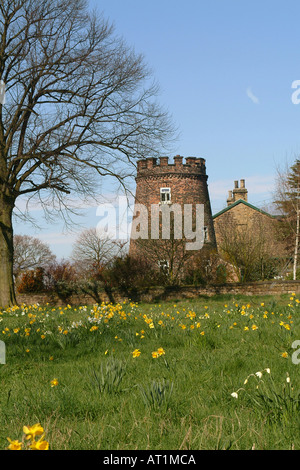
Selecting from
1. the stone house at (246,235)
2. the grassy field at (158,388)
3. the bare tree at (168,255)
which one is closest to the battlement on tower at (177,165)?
the stone house at (246,235)

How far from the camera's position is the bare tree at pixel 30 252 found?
182 ft

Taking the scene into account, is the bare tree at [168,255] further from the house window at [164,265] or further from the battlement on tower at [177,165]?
the battlement on tower at [177,165]

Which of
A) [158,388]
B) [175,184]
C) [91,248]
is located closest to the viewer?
[158,388]

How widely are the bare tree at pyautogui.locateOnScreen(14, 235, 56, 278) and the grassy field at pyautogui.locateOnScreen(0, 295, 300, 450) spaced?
49822mm

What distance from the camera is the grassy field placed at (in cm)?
296

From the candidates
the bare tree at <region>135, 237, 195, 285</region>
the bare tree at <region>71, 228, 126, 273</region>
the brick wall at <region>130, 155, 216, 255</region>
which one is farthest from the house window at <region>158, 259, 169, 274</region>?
the bare tree at <region>71, 228, 126, 273</region>

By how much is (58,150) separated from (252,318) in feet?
37.1

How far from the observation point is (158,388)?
3.56 metres

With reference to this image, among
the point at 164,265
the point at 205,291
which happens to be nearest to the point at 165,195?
the point at 164,265

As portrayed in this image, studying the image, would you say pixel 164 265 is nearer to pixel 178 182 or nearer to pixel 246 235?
pixel 246 235

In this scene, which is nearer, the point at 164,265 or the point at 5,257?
the point at 5,257

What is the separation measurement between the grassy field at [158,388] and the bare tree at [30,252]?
4982cm

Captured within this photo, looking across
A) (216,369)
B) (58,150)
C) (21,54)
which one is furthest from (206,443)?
(21,54)

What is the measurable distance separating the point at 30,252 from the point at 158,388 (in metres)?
54.9
